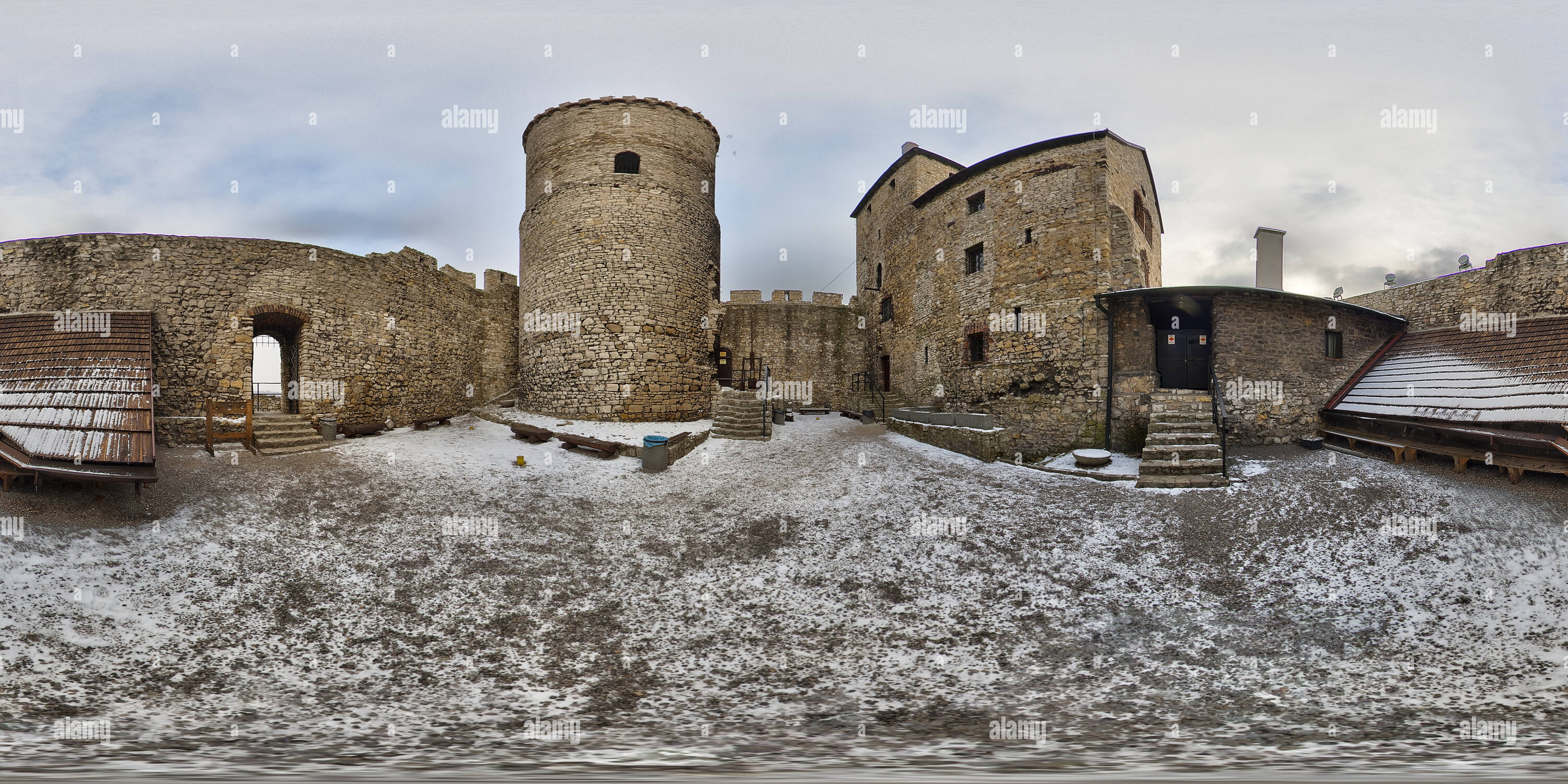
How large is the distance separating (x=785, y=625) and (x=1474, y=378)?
550 inches

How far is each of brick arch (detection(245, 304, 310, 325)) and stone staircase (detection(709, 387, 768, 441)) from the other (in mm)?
9633

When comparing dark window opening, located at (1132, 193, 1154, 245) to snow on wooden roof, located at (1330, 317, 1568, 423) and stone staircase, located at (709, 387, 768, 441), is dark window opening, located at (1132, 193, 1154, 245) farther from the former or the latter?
stone staircase, located at (709, 387, 768, 441)

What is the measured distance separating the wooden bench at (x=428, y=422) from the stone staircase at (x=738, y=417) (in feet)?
24.1

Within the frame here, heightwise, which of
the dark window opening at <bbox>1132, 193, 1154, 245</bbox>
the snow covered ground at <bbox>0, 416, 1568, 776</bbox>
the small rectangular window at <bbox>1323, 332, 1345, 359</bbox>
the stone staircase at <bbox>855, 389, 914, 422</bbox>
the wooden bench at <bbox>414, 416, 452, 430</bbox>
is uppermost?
the dark window opening at <bbox>1132, 193, 1154, 245</bbox>

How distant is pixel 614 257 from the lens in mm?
14766

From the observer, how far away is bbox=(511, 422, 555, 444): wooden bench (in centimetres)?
1225

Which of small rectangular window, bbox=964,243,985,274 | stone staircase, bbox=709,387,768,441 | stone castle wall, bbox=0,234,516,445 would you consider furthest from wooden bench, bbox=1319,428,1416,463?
stone castle wall, bbox=0,234,516,445

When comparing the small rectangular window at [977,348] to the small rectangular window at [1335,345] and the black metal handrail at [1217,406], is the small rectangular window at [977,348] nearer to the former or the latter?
the black metal handrail at [1217,406]

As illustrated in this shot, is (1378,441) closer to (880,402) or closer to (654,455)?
(880,402)

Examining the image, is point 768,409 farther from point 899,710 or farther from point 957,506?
point 899,710

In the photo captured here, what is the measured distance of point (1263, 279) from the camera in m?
14.3

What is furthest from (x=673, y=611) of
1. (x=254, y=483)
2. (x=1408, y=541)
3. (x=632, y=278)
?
(x=632, y=278)

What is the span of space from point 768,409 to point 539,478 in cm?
690

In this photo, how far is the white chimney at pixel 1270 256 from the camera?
14.1 meters
